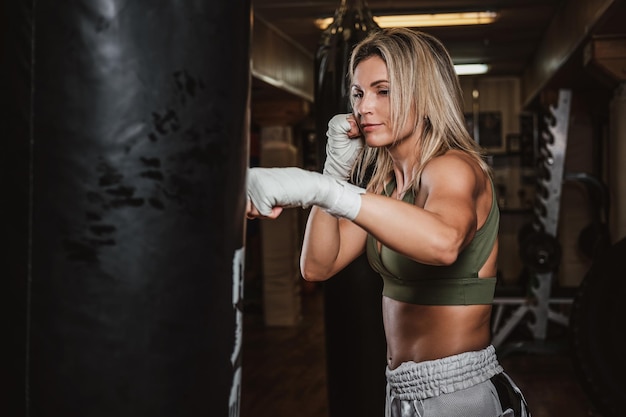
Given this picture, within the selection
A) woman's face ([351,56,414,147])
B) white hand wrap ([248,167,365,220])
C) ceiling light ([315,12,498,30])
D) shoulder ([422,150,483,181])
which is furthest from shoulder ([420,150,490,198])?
ceiling light ([315,12,498,30])

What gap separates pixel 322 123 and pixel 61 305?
1923 mm

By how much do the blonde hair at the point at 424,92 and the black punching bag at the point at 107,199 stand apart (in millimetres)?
679

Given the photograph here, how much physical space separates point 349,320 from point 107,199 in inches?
72.0

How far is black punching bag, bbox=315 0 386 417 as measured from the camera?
2.54 meters

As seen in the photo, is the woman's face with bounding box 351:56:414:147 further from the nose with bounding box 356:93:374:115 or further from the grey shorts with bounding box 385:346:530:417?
the grey shorts with bounding box 385:346:530:417

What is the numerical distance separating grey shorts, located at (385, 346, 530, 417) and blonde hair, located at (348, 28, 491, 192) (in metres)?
0.33

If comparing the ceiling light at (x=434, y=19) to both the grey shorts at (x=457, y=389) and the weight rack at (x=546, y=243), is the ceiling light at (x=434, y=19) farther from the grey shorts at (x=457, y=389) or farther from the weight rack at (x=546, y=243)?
the grey shorts at (x=457, y=389)

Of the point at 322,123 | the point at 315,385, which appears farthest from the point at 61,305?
the point at 315,385

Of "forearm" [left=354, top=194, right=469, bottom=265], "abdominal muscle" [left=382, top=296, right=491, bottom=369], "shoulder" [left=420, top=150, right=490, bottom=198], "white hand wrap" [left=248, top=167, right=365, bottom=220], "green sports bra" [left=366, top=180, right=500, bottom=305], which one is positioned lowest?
"abdominal muscle" [left=382, top=296, right=491, bottom=369]

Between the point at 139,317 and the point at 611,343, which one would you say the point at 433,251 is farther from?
the point at 611,343

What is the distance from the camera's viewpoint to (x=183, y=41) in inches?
32.9

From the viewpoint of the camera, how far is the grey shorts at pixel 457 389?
156cm

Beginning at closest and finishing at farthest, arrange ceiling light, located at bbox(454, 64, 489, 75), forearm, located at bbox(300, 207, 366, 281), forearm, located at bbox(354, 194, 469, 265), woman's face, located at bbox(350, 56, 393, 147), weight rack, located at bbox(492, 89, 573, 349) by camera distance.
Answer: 1. forearm, located at bbox(354, 194, 469, 265)
2. woman's face, located at bbox(350, 56, 393, 147)
3. forearm, located at bbox(300, 207, 366, 281)
4. weight rack, located at bbox(492, 89, 573, 349)
5. ceiling light, located at bbox(454, 64, 489, 75)

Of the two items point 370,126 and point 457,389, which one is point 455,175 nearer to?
point 370,126
